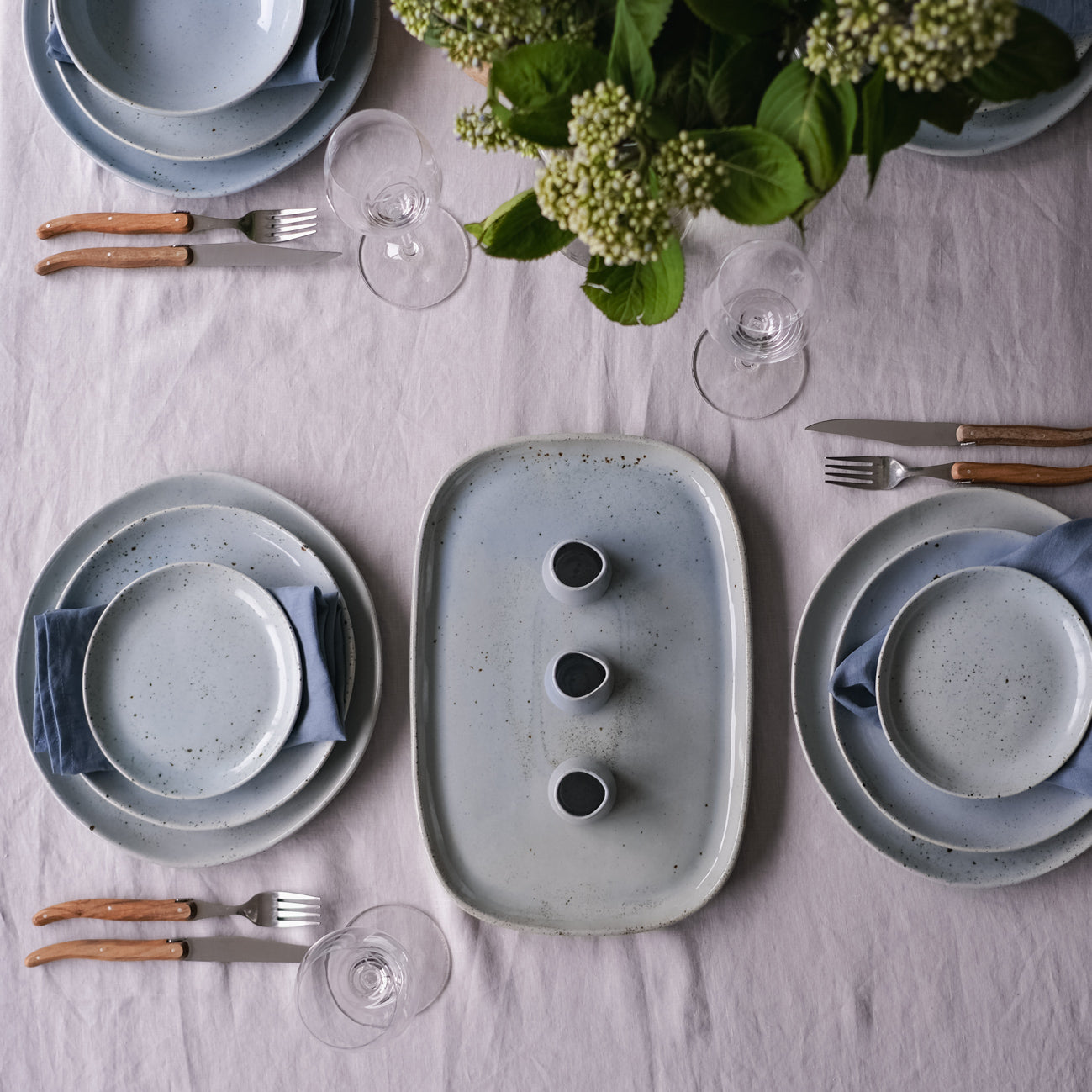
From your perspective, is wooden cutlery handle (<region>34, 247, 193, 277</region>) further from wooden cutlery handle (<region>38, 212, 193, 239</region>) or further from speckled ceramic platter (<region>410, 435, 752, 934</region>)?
speckled ceramic platter (<region>410, 435, 752, 934</region>)

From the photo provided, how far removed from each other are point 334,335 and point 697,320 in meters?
0.35


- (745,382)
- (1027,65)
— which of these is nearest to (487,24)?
(1027,65)

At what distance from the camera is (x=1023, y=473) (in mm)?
811

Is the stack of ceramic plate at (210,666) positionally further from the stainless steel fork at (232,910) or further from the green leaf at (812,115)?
the green leaf at (812,115)

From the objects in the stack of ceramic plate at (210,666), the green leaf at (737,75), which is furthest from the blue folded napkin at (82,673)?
the green leaf at (737,75)

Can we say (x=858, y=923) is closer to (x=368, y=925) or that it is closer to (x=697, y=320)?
(x=368, y=925)

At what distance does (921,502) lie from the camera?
804mm

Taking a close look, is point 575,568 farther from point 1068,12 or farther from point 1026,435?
point 1068,12

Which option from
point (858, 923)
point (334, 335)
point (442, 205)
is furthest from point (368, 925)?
point (442, 205)

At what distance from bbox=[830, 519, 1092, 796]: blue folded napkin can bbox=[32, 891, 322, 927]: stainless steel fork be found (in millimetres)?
515

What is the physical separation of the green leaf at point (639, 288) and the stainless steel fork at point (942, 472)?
331 mm

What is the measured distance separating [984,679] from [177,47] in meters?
0.93

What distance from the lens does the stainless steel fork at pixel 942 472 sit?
31.9 inches

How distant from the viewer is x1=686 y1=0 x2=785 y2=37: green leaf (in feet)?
1.58
